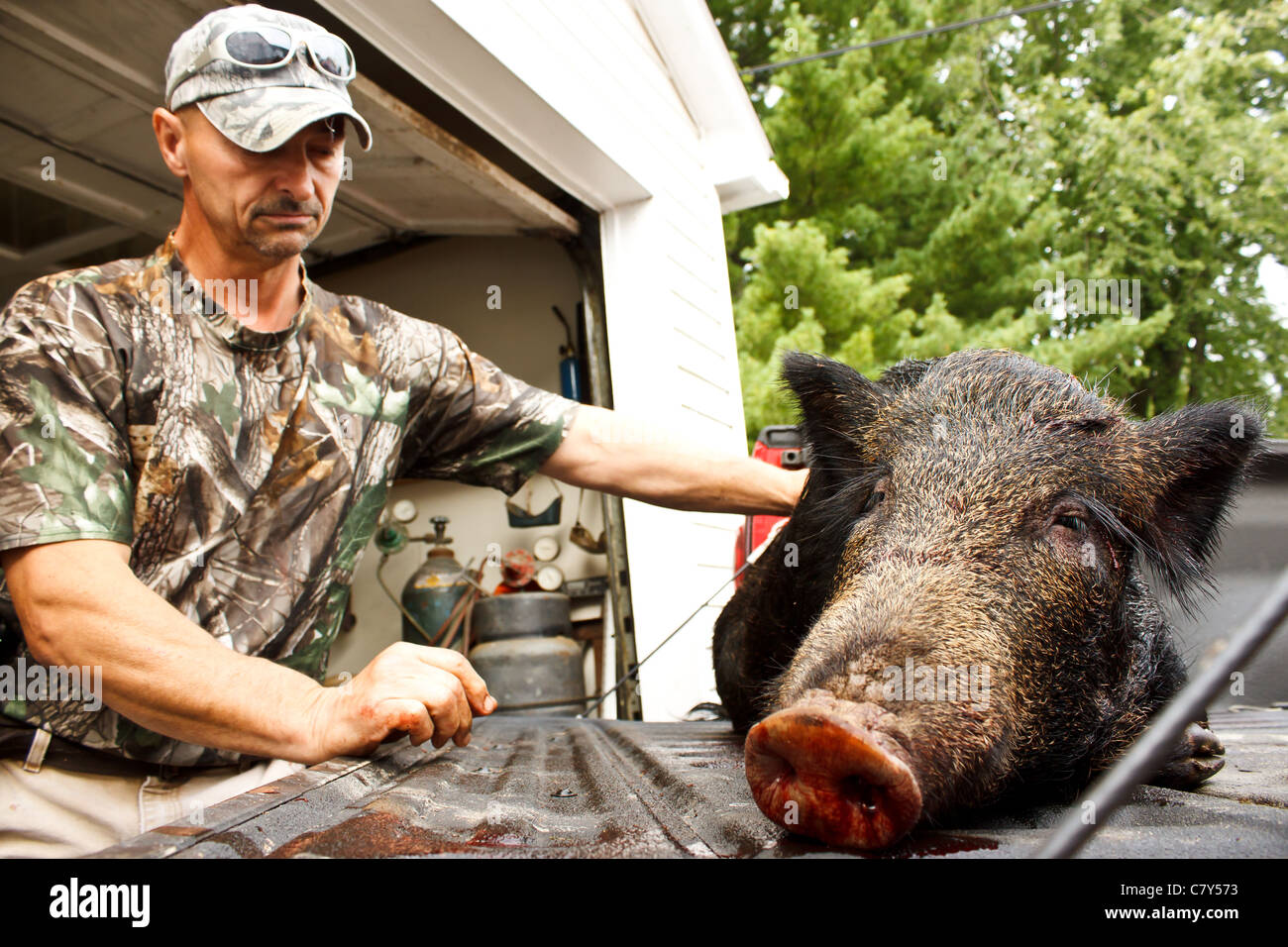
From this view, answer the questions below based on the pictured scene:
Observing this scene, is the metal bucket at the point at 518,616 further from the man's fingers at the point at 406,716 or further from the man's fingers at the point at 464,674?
the man's fingers at the point at 406,716

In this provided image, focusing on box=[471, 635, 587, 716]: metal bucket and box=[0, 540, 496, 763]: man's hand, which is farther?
box=[471, 635, 587, 716]: metal bucket

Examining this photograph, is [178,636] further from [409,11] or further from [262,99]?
[409,11]

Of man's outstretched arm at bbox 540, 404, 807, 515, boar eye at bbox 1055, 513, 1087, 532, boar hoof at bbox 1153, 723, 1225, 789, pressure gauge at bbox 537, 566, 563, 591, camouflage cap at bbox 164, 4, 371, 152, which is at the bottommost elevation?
boar hoof at bbox 1153, 723, 1225, 789

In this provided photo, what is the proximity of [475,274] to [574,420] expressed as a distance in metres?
4.31

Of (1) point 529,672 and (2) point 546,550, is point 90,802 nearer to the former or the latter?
(1) point 529,672

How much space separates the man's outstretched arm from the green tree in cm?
1019

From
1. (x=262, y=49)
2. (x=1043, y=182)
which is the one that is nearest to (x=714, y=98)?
(x=262, y=49)

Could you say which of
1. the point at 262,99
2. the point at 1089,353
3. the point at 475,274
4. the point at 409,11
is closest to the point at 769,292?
the point at 1089,353

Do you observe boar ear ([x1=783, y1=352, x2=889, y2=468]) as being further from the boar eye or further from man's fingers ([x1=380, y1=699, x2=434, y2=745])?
man's fingers ([x1=380, y1=699, x2=434, y2=745])

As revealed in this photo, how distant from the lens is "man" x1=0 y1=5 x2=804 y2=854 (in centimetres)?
190

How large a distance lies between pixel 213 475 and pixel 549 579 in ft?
13.8

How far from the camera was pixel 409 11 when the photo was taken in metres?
3.71

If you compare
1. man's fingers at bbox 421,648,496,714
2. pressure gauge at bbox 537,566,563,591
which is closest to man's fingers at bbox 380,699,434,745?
man's fingers at bbox 421,648,496,714

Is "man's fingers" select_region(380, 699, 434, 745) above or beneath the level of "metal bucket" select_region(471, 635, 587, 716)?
above
